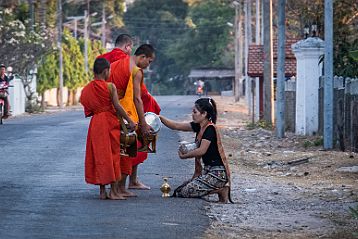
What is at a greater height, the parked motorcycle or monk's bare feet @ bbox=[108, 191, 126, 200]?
the parked motorcycle

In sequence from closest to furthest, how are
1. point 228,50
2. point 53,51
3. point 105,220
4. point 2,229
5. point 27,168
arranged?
point 2,229 < point 105,220 < point 27,168 < point 53,51 < point 228,50

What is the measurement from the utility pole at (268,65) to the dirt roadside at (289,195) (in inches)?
321

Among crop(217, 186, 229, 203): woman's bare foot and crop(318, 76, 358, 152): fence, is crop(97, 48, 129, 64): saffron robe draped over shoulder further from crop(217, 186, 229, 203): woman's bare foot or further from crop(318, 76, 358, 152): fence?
crop(318, 76, 358, 152): fence

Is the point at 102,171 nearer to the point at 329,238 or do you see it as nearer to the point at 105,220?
the point at 105,220

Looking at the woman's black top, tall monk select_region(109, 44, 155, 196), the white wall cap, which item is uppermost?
the white wall cap

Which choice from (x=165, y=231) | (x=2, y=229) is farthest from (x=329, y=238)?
(x=2, y=229)

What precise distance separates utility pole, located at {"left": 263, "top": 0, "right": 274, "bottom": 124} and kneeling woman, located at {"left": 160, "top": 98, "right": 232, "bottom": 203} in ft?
62.2

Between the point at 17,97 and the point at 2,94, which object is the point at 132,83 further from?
the point at 17,97

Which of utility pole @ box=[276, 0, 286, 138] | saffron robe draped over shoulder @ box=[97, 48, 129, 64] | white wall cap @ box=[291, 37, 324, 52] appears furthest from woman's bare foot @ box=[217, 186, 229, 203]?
utility pole @ box=[276, 0, 286, 138]

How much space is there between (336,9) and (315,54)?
6268mm

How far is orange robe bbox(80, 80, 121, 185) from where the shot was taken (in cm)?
1285

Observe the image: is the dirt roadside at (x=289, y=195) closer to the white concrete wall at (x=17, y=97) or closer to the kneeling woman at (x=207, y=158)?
the kneeling woman at (x=207, y=158)

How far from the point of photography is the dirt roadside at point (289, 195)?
36.1 feet

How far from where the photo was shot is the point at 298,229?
11078mm
